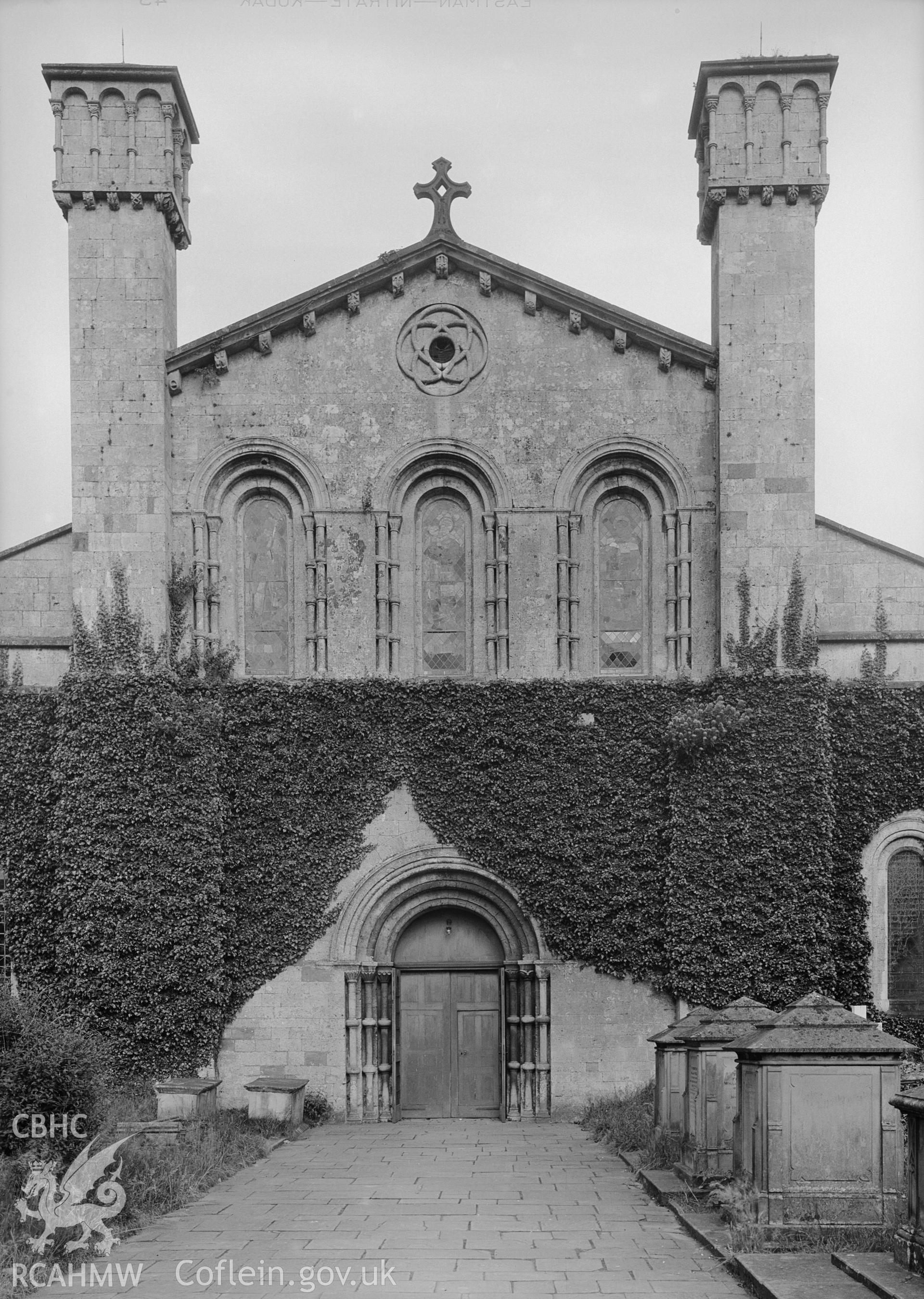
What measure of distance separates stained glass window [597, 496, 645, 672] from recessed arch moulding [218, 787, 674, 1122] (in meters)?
3.66

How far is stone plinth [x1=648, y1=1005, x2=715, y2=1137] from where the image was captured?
1528 centimetres

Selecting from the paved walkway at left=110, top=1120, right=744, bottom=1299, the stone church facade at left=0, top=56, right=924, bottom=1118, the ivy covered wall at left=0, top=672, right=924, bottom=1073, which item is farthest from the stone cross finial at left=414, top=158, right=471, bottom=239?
the paved walkway at left=110, top=1120, right=744, bottom=1299

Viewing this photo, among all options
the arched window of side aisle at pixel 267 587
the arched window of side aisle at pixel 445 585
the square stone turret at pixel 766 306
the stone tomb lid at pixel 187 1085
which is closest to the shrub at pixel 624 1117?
the stone tomb lid at pixel 187 1085

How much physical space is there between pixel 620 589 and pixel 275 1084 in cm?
839

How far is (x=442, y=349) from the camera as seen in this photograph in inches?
837

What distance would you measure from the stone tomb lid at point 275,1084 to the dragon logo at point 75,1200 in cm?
670

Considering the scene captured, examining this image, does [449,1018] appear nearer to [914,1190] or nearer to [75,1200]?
[75,1200]

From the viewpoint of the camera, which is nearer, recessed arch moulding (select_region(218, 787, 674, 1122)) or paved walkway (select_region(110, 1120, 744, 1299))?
paved walkway (select_region(110, 1120, 744, 1299))

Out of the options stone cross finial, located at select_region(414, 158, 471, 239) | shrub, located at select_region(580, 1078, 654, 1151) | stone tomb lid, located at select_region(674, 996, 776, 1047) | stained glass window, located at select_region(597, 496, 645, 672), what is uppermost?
stone cross finial, located at select_region(414, 158, 471, 239)

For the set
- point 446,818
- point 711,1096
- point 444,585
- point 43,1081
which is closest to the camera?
point 43,1081

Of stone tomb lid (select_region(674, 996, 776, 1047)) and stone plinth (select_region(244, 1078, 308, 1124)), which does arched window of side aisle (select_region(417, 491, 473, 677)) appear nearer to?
stone plinth (select_region(244, 1078, 308, 1124))

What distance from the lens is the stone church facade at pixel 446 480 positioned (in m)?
20.2

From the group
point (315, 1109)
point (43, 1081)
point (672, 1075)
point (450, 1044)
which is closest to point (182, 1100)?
point (315, 1109)

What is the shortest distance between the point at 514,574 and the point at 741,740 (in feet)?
13.1
